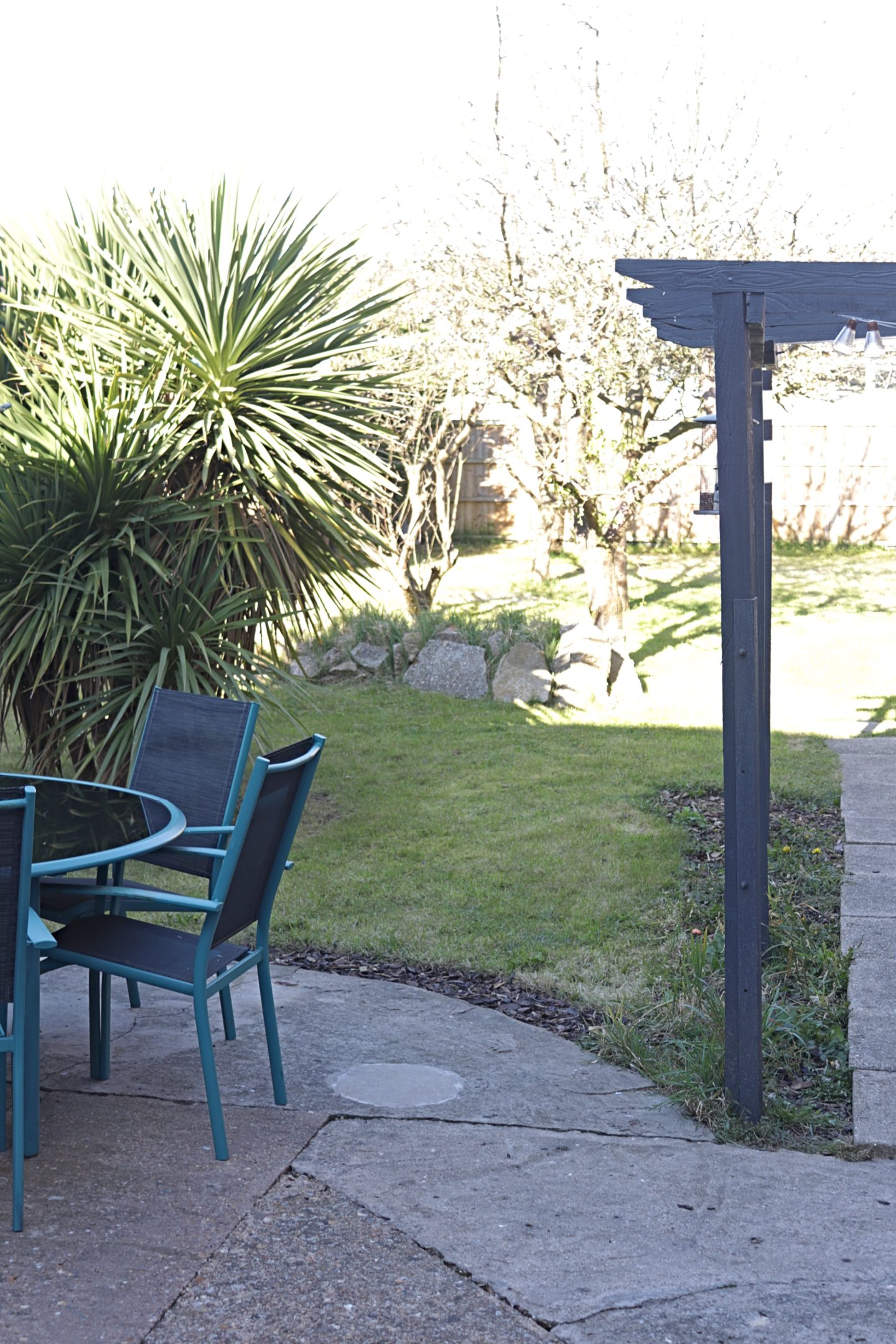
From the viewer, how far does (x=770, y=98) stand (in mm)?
8945

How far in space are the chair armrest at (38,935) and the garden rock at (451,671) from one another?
21.5ft

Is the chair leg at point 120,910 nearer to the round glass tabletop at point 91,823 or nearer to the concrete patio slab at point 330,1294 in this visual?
the round glass tabletop at point 91,823

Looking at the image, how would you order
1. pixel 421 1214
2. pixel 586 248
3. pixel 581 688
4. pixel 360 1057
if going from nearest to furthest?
pixel 421 1214, pixel 360 1057, pixel 586 248, pixel 581 688

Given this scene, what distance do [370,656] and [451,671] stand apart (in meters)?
0.80

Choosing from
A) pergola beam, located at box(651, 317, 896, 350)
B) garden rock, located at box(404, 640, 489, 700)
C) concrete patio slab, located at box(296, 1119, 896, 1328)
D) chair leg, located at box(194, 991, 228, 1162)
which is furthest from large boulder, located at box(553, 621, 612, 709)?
chair leg, located at box(194, 991, 228, 1162)

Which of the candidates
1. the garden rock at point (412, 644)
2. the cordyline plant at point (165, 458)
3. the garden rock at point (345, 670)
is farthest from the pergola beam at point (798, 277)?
the garden rock at point (345, 670)

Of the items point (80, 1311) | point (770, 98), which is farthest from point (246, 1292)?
point (770, 98)

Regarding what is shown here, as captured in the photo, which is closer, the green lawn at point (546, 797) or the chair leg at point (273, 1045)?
the chair leg at point (273, 1045)

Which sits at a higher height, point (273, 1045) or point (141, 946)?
point (141, 946)

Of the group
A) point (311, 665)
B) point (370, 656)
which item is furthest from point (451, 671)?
point (311, 665)

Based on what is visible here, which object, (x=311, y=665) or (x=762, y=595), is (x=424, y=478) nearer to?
(x=311, y=665)

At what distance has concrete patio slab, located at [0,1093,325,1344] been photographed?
2301mm

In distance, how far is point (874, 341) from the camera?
3703mm

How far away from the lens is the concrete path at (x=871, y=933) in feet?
10.6
